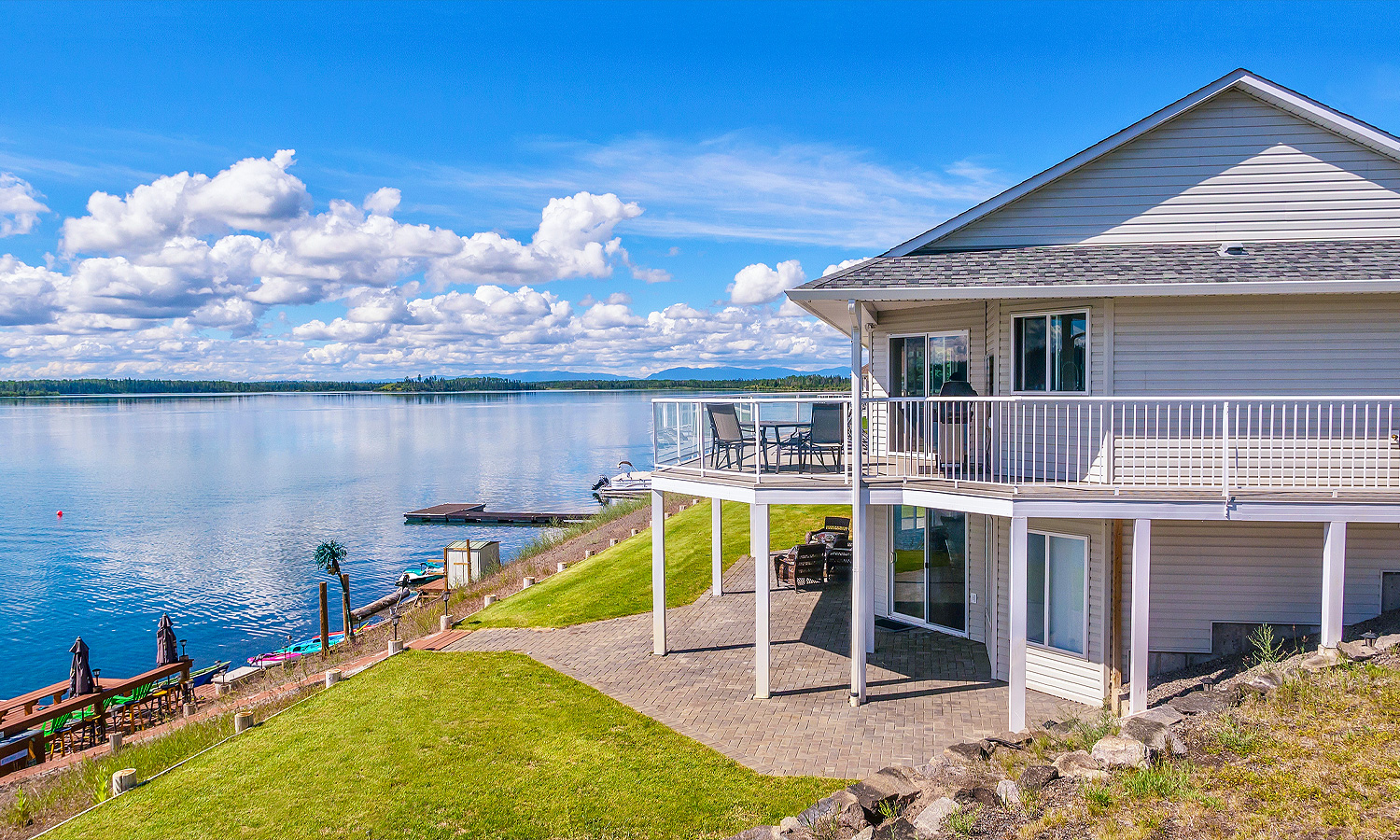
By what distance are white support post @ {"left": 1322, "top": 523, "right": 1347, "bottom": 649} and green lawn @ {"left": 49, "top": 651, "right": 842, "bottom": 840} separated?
6.16 meters

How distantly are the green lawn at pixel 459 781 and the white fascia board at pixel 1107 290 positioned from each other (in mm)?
6150

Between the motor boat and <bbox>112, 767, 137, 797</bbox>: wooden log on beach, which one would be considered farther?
the motor boat

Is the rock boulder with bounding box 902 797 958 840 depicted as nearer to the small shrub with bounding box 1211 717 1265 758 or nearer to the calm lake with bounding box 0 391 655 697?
the small shrub with bounding box 1211 717 1265 758

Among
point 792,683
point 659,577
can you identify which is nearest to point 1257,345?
point 792,683

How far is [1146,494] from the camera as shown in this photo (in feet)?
30.9

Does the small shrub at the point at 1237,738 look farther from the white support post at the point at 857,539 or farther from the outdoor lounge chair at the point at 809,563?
the outdoor lounge chair at the point at 809,563

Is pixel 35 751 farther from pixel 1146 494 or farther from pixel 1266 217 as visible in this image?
pixel 1266 217

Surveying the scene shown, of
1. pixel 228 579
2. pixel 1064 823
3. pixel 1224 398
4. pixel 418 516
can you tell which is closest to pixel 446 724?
pixel 1064 823

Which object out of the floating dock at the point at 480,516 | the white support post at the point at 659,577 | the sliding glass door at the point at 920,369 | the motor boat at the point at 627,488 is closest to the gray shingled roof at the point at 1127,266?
the sliding glass door at the point at 920,369

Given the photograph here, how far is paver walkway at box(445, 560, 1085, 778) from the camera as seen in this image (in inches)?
381

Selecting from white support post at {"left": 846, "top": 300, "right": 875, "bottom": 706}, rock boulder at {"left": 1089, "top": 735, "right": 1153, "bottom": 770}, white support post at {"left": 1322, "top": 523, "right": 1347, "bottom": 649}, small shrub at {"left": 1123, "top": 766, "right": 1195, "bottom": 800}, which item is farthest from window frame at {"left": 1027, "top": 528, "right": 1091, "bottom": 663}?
small shrub at {"left": 1123, "top": 766, "right": 1195, "bottom": 800}

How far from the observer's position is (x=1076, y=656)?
10.9 metres

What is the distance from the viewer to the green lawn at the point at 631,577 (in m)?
16.5

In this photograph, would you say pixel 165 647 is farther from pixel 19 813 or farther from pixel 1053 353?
pixel 1053 353
